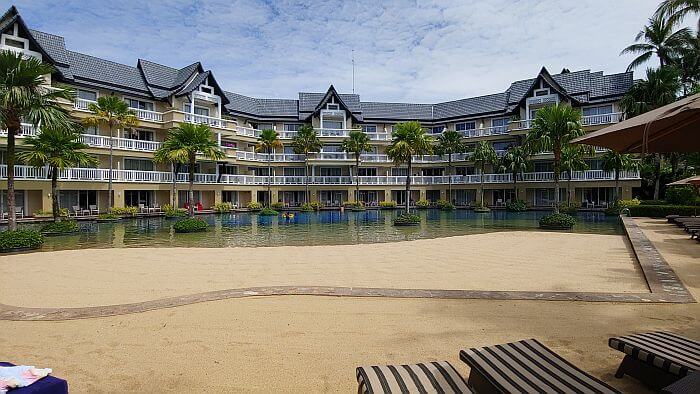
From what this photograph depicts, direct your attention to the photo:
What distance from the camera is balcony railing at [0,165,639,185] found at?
31719 millimetres

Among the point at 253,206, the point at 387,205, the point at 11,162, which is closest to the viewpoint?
the point at 11,162

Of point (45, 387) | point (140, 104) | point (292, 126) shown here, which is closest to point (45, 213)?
point (140, 104)

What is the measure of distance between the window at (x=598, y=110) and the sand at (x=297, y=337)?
A: 135ft

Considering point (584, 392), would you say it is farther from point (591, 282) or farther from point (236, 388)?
point (591, 282)

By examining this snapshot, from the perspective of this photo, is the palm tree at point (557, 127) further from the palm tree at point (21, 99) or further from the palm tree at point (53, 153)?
the palm tree at point (53, 153)

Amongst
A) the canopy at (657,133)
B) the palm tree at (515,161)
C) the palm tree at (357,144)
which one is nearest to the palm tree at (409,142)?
the palm tree at (357,144)

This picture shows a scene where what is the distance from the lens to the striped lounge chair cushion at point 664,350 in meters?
3.80

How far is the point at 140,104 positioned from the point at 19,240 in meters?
26.8

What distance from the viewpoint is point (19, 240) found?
15.9 metres

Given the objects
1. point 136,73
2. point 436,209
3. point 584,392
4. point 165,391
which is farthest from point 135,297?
point 436,209

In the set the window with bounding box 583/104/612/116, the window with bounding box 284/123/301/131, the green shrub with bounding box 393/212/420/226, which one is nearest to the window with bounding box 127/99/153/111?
the window with bounding box 284/123/301/131

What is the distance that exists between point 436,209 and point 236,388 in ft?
149

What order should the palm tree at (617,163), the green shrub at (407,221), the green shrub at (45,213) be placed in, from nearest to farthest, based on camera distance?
the green shrub at (407,221) < the green shrub at (45,213) < the palm tree at (617,163)

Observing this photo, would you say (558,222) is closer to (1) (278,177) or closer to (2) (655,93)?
(2) (655,93)
